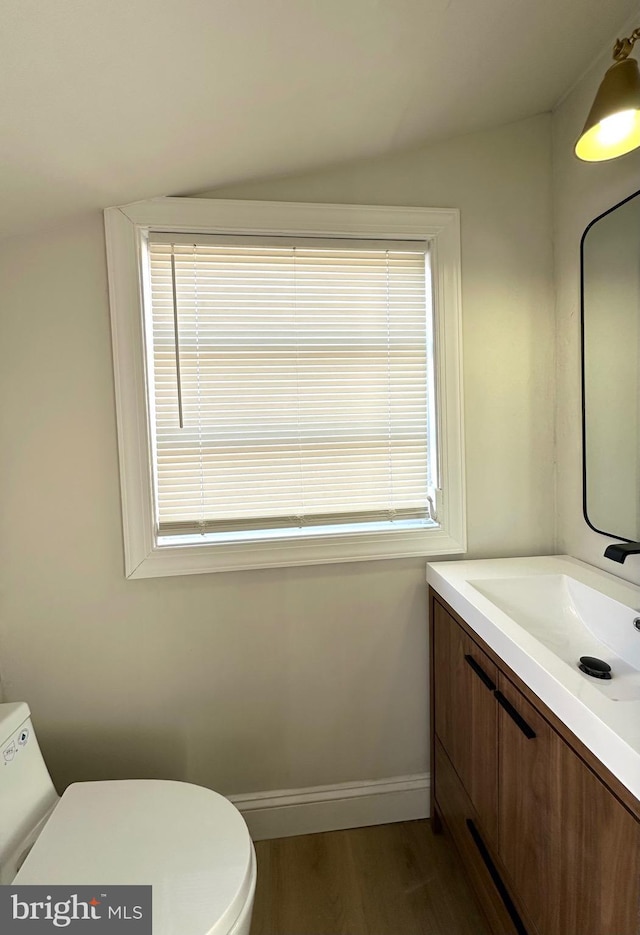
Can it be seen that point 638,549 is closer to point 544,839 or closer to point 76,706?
point 544,839

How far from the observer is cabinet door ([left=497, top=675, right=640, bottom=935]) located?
746 mm

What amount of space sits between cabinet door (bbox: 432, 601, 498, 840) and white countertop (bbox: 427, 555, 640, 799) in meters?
0.10

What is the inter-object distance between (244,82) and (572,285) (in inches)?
44.2

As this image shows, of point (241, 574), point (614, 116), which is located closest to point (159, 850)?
point (241, 574)

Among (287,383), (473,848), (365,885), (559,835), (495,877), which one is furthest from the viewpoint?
(287,383)

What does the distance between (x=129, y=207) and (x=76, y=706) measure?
5.00ft

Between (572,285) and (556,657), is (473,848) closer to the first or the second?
(556,657)

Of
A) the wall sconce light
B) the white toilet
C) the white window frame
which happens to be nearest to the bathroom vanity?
the white window frame

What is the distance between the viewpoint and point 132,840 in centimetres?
105

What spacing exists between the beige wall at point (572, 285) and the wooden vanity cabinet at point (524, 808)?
52 centimetres

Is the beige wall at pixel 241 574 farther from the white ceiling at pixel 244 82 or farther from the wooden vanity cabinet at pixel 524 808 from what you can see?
the wooden vanity cabinet at pixel 524 808

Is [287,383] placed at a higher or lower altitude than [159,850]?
higher

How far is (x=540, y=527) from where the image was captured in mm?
1678

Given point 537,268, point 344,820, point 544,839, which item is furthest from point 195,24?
point 344,820
